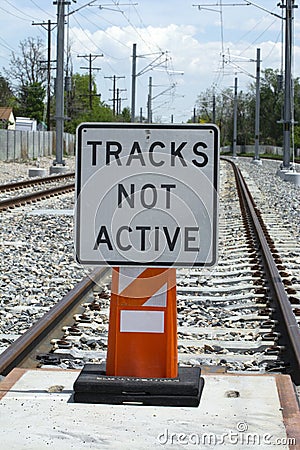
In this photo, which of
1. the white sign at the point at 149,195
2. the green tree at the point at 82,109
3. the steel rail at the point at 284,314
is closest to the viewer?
the white sign at the point at 149,195

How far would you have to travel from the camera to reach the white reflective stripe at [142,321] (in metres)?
4.38

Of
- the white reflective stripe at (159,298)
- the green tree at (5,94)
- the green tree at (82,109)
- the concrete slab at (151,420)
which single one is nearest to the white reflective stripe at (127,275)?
the white reflective stripe at (159,298)

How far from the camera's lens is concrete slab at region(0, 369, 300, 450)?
12.7 ft

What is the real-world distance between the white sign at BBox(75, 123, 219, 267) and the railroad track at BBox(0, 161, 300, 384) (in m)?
1.33

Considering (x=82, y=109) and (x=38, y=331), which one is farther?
(x=82, y=109)

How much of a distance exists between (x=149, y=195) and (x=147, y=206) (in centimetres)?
5

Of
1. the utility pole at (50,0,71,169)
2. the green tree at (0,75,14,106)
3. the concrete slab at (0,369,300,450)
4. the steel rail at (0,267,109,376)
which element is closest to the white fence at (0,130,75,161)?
the utility pole at (50,0,71,169)

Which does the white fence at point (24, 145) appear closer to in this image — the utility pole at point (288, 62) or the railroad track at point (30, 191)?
the railroad track at point (30, 191)

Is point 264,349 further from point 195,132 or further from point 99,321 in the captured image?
point 195,132

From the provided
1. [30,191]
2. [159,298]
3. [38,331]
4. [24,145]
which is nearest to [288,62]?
[30,191]

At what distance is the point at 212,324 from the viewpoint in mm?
7055

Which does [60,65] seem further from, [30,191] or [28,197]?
[28,197]

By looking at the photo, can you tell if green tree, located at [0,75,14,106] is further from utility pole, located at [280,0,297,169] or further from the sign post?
the sign post

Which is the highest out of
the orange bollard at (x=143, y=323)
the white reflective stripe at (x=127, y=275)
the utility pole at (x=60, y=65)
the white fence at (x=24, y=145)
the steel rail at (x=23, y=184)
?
the utility pole at (x=60, y=65)
